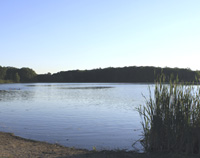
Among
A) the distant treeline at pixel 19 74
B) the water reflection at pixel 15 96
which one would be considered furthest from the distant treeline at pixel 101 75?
the water reflection at pixel 15 96

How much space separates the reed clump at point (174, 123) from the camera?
713 cm

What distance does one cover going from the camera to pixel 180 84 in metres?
7.98

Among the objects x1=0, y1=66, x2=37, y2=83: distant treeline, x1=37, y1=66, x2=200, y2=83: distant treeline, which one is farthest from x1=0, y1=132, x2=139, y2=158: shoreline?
x1=0, y1=66, x2=37, y2=83: distant treeline

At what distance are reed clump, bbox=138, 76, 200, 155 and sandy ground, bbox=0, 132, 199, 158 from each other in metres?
0.55

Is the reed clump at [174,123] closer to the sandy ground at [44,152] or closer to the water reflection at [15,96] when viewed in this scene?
the sandy ground at [44,152]

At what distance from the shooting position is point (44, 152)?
7.82m

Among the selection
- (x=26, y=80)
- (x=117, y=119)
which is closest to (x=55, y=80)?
(x=26, y=80)

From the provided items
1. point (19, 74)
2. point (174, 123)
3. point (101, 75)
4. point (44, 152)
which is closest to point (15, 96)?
point (44, 152)

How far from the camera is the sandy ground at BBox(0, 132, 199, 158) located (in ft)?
22.7

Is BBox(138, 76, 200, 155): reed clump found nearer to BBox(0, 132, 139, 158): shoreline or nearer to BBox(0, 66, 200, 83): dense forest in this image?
BBox(0, 132, 139, 158): shoreline

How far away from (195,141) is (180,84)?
190 cm

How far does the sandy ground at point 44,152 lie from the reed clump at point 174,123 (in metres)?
0.55

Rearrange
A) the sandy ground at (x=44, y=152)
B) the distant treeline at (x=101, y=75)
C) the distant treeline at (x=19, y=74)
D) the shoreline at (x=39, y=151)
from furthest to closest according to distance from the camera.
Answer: the distant treeline at (x=101, y=75) < the distant treeline at (x=19, y=74) < the shoreline at (x=39, y=151) < the sandy ground at (x=44, y=152)

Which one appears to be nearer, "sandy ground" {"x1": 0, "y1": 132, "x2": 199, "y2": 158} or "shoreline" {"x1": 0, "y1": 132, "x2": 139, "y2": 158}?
"sandy ground" {"x1": 0, "y1": 132, "x2": 199, "y2": 158}
